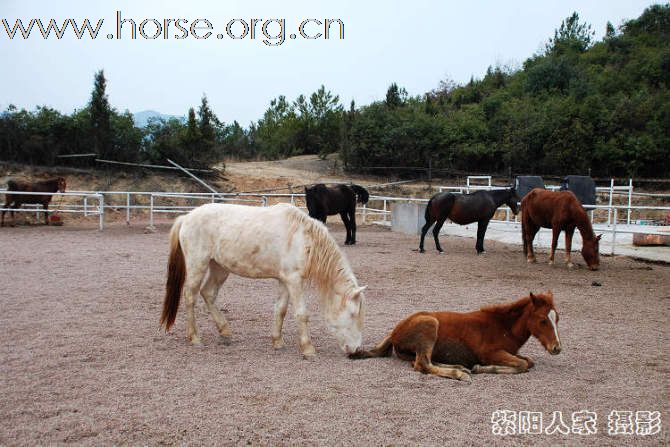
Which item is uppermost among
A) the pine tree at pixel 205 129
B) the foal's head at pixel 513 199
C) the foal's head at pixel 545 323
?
the pine tree at pixel 205 129

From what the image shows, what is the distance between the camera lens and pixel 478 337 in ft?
13.7

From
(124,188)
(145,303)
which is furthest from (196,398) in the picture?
(124,188)

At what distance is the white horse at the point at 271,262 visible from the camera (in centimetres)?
449

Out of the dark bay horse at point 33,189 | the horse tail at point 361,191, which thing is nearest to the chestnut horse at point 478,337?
the horse tail at point 361,191

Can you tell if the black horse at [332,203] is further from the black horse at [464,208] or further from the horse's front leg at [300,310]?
the horse's front leg at [300,310]

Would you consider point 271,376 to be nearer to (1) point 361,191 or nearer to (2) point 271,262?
(2) point 271,262

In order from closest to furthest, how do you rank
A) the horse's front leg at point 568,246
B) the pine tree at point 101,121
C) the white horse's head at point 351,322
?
the white horse's head at point 351,322
the horse's front leg at point 568,246
the pine tree at point 101,121

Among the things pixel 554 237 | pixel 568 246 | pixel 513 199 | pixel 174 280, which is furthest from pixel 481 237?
pixel 174 280

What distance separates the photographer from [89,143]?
77.4 ft

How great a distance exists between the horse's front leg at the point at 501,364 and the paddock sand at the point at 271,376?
0.09 metres

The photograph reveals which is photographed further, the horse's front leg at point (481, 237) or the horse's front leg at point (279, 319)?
the horse's front leg at point (481, 237)

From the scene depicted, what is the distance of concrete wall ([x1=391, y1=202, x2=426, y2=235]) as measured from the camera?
1625cm

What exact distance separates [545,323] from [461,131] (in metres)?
26.6

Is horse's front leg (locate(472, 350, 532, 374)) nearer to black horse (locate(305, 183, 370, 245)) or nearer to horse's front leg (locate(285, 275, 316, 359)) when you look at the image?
horse's front leg (locate(285, 275, 316, 359))
